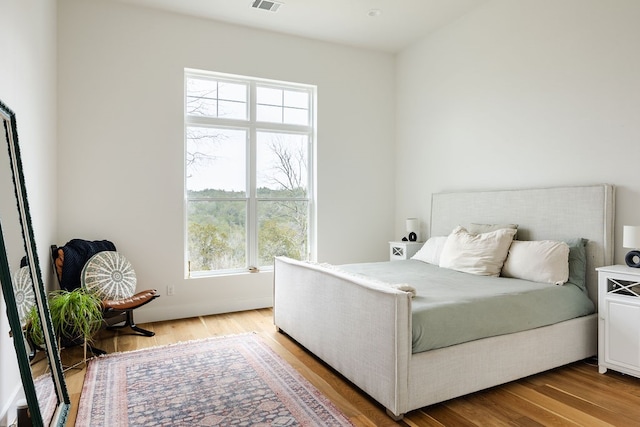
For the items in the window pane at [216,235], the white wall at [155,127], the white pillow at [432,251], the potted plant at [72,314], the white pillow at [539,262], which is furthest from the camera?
the window pane at [216,235]

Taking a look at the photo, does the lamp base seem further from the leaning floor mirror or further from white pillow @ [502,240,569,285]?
the leaning floor mirror

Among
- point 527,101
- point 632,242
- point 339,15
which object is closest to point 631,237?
point 632,242

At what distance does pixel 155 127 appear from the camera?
419 cm

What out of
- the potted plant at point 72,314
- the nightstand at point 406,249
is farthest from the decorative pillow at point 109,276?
the nightstand at point 406,249

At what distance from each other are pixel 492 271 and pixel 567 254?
543 mm

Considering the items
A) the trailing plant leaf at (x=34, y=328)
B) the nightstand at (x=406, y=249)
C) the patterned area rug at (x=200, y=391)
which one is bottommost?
the patterned area rug at (x=200, y=391)

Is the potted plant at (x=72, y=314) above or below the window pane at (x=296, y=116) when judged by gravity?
below

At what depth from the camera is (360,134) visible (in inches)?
205

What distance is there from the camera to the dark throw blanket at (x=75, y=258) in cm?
352

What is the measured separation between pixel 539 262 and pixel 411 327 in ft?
4.85

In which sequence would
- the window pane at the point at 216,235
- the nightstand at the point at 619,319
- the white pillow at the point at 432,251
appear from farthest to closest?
the window pane at the point at 216,235 < the white pillow at the point at 432,251 < the nightstand at the point at 619,319

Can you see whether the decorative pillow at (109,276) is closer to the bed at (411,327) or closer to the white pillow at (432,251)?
the bed at (411,327)

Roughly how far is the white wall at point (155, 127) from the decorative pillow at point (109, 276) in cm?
27

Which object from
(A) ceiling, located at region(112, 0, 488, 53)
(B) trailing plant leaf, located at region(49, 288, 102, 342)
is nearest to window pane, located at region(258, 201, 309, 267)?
(A) ceiling, located at region(112, 0, 488, 53)
